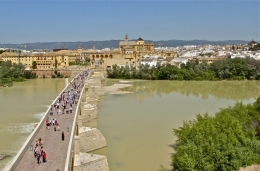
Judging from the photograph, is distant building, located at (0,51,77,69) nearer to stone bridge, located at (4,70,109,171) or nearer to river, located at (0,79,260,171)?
river, located at (0,79,260,171)

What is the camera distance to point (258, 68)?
48.5m

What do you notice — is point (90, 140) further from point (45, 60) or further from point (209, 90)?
point (45, 60)

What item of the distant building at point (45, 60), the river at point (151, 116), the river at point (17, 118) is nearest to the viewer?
the river at point (151, 116)

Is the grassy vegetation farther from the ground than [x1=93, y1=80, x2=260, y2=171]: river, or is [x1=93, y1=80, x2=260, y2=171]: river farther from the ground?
the grassy vegetation

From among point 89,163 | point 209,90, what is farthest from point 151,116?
point 209,90

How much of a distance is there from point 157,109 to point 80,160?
46.8 feet

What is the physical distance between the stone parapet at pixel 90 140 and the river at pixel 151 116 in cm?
33

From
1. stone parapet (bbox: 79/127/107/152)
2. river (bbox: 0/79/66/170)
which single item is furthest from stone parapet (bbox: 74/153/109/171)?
river (bbox: 0/79/66/170)

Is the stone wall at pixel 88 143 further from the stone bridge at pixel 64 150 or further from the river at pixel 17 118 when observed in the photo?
the river at pixel 17 118

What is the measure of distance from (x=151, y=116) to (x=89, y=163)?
36.6 ft

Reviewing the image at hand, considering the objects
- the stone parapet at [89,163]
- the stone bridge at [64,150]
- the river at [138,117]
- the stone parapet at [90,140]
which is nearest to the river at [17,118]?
the river at [138,117]

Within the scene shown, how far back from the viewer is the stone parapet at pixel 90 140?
14.3 metres

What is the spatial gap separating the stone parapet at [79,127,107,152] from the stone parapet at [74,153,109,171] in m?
2.15

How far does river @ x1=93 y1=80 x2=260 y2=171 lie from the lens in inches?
550
